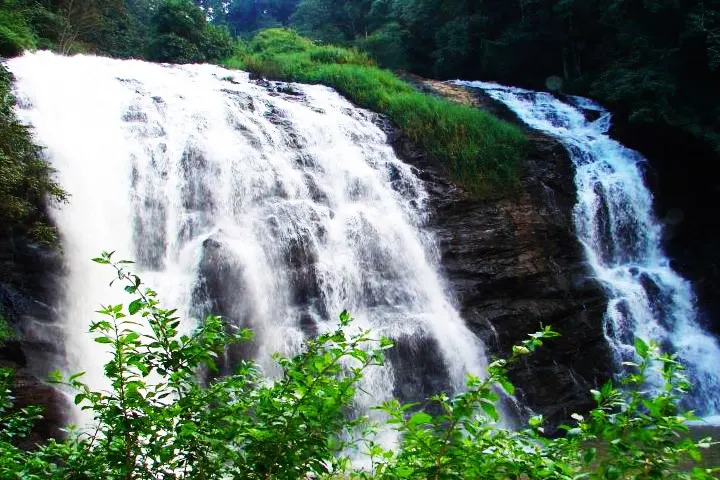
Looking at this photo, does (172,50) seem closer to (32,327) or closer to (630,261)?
(32,327)

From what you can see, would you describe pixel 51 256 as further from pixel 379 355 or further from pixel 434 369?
pixel 379 355

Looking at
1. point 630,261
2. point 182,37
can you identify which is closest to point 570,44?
point 630,261

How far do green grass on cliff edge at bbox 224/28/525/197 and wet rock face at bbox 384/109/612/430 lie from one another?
42 centimetres

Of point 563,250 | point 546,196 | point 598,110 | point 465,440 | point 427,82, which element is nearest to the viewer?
point 465,440

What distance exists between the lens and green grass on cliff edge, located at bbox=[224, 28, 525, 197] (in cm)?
1445

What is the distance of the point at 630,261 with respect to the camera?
14.3 metres

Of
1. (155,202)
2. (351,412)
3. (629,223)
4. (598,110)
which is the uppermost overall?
(598,110)

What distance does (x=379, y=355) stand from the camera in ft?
7.57

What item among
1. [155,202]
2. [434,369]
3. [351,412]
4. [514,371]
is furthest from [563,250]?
[155,202]

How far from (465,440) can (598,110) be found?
19.0 meters

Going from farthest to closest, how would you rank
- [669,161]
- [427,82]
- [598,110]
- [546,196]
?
[427,82]
[598,110]
[669,161]
[546,196]

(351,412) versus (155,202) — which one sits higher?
(155,202)

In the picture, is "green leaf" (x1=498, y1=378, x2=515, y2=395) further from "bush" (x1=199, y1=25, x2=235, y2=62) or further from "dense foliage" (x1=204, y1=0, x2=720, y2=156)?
"bush" (x1=199, y1=25, x2=235, y2=62)

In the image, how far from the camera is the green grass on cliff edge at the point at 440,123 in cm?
1445
